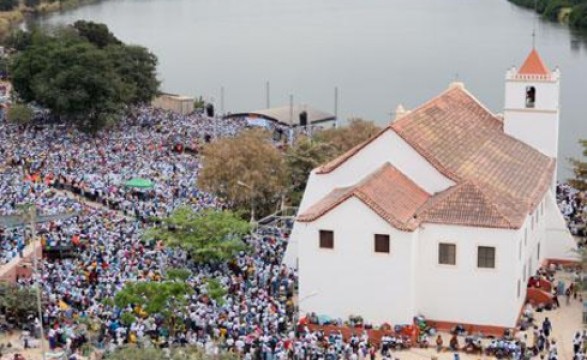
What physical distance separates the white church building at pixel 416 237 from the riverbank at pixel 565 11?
86.0 metres

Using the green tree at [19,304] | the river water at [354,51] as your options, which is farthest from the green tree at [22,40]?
the green tree at [19,304]

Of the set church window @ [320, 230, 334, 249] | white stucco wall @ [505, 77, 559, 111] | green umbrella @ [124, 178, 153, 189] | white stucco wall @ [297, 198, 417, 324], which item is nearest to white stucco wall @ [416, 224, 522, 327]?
white stucco wall @ [297, 198, 417, 324]

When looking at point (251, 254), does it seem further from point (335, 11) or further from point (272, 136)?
point (335, 11)

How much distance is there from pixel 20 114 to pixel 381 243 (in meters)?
36.4

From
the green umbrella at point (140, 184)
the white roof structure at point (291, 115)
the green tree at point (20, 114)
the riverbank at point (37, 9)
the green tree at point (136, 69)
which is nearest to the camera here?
the green umbrella at point (140, 184)

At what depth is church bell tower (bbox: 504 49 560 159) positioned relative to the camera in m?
40.4

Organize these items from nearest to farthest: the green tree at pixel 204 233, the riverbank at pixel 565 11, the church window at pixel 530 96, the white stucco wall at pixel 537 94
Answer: the green tree at pixel 204 233 < the white stucco wall at pixel 537 94 < the church window at pixel 530 96 < the riverbank at pixel 565 11

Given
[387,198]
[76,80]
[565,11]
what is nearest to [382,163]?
[387,198]

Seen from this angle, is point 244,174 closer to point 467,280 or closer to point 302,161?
point 302,161

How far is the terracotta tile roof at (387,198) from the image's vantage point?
1273 inches

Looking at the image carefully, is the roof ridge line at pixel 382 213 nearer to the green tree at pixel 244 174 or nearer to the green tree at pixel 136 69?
the green tree at pixel 244 174

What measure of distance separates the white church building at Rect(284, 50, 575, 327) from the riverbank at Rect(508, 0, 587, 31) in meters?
86.0

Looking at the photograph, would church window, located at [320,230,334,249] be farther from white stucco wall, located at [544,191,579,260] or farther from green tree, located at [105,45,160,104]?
green tree, located at [105,45,160,104]

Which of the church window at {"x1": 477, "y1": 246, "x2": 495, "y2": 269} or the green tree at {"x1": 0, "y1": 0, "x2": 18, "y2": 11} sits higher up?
the green tree at {"x1": 0, "y1": 0, "x2": 18, "y2": 11}
